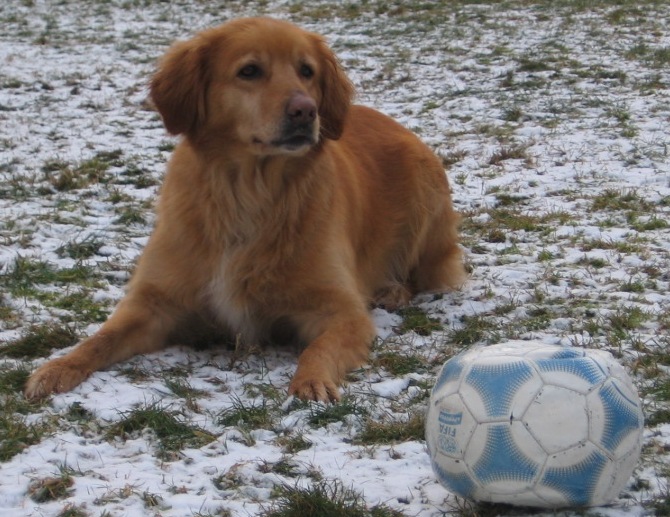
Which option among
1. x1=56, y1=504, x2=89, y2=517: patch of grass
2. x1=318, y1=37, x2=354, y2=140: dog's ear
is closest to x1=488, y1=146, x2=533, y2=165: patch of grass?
x1=318, y1=37, x2=354, y2=140: dog's ear

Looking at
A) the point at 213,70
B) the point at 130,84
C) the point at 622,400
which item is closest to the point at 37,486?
the point at 622,400

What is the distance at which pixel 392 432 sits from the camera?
3.06 meters

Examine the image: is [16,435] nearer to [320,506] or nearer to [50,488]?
[50,488]

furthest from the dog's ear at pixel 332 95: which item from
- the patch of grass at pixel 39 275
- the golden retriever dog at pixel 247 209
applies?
the patch of grass at pixel 39 275

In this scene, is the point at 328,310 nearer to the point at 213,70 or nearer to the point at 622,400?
the point at 213,70

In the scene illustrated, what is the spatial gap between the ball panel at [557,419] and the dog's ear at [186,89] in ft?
7.77

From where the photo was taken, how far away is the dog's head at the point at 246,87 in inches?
155

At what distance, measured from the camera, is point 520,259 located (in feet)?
17.1

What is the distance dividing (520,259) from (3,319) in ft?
9.13

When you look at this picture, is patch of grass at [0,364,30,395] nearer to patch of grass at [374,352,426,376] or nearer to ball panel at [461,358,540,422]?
patch of grass at [374,352,426,376]

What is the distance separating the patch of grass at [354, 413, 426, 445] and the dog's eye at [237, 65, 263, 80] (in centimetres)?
174

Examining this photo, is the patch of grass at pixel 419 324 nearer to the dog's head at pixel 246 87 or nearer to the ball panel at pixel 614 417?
the dog's head at pixel 246 87

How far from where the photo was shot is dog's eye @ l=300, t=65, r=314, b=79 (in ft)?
14.0

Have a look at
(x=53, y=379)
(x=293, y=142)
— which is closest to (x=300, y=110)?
(x=293, y=142)
